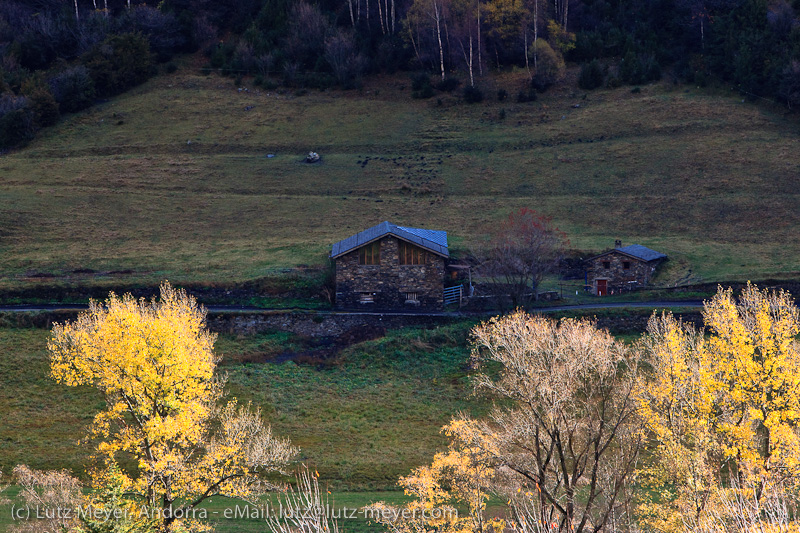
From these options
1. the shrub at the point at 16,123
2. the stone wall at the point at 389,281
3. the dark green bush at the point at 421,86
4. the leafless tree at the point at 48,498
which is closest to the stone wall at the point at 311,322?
the stone wall at the point at 389,281

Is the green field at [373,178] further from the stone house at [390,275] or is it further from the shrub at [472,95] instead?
the stone house at [390,275]

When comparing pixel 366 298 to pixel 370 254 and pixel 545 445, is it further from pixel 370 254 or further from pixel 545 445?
pixel 545 445

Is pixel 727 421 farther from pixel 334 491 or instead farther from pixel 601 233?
pixel 601 233

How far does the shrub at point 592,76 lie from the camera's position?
9262cm

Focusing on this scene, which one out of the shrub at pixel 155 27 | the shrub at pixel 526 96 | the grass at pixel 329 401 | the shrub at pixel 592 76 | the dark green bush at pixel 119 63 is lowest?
the grass at pixel 329 401

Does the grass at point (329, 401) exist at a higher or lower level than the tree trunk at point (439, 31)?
lower

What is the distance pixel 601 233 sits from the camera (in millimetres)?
65312

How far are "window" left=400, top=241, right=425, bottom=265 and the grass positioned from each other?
577 centimetres

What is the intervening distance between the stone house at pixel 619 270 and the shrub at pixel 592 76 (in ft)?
150

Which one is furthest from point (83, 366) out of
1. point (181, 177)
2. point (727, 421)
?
point (181, 177)

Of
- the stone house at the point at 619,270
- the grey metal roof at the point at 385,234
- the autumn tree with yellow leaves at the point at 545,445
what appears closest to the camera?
the autumn tree with yellow leaves at the point at 545,445

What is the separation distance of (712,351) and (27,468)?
27.7 m

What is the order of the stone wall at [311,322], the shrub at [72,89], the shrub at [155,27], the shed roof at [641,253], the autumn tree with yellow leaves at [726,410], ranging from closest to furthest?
the autumn tree with yellow leaves at [726,410]
the stone wall at [311,322]
the shed roof at [641,253]
the shrub at [72,89]
the shrub at [155,27]

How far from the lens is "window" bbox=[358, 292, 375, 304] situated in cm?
5050
